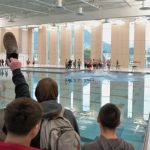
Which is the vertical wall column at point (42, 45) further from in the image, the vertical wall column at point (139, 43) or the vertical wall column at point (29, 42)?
the vertical wall column at point (139, 43)

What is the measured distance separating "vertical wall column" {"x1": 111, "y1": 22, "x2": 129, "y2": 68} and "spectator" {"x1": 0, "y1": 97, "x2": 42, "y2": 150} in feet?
106

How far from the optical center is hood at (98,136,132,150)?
6.90 ft

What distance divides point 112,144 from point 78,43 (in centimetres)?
3444

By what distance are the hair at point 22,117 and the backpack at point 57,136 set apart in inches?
15.6

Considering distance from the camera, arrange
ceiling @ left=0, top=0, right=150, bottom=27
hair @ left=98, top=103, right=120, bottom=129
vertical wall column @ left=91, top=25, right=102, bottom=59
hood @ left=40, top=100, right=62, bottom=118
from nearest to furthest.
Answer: hood @ left=40, top=100, right=62, bottom=118
hair @ left=98, top=103, right=120, bottom=129
ceiling @ left=0, top=0, right=150, bottom=27
vertical wall column @ left=91, top=25, right=102, bottom=59

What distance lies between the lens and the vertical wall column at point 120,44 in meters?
33.0

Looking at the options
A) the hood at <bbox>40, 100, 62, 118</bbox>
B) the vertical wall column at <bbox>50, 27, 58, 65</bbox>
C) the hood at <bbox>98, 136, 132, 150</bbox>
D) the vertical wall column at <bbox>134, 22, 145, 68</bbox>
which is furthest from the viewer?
the vertical wall column at <bbox>50, 27, 58, 65</bbox>

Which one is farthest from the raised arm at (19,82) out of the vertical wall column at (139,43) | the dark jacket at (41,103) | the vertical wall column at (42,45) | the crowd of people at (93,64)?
the vertical wall column at (42,45)

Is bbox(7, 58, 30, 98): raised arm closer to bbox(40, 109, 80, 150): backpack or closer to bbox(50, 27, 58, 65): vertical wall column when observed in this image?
bbox(40, 109, 80, 150): backpack

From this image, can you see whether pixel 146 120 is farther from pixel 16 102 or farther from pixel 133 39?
pixel 133 39

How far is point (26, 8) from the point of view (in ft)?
77.7

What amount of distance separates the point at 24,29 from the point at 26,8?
17.0m

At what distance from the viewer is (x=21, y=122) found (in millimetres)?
1430

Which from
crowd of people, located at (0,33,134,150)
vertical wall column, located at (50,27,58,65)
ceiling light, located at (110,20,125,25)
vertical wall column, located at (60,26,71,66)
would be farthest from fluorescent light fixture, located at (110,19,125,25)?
crowd of people, located at (0,33,134,150)
